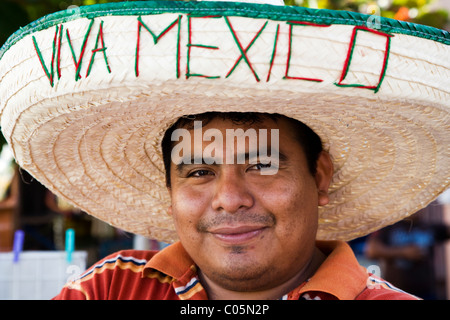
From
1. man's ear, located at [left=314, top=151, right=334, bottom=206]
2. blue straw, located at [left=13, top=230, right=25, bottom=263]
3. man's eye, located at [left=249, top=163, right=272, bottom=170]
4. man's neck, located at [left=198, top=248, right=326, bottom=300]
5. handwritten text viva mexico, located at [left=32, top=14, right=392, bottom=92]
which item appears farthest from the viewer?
blue straw, located at [left=13, top=230, right=25, bottom=263]

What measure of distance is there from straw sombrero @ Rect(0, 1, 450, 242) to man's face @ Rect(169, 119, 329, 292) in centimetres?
18

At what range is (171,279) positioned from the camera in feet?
6.54

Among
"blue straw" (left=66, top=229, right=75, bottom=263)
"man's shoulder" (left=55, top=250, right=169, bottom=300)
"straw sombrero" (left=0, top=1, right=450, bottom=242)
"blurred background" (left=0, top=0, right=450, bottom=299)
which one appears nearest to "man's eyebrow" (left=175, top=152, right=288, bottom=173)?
"straw sombrero" (left=0, top=1, right=450, bottom=242)

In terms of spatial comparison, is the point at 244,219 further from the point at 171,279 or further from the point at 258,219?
the point at 171,279

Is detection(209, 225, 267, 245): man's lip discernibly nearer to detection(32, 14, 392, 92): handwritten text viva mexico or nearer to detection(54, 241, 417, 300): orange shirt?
detection(54, 241, 417, 300): orange shirt

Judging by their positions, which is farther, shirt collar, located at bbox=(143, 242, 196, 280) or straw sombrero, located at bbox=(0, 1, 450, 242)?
shirt collar, located at bbox=(143, 242, 196, 280)

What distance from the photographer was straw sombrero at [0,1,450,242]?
46.0 inches

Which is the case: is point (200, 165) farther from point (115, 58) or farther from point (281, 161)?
point (115, 58)

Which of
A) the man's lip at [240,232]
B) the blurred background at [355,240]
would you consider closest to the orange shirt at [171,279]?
the man's lip at [240,232]

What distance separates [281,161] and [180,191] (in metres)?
0.37

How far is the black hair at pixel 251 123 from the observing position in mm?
1673
